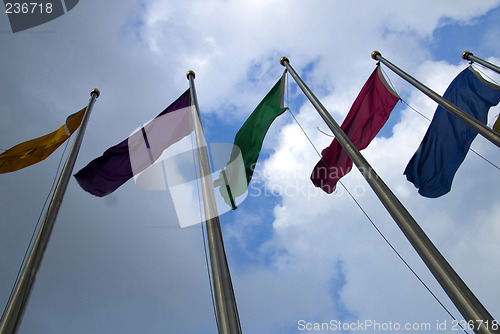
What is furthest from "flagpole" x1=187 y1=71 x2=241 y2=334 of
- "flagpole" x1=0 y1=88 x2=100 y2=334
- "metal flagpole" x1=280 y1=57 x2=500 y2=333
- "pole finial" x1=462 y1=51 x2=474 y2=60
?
"pole finial" x1=462 y1=51 x2=474 y2=60

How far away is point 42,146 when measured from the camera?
13.5 meters

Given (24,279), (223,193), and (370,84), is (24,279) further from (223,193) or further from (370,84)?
(370,84)

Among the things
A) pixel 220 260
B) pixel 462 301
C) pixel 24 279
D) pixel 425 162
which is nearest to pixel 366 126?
pixel 425 162

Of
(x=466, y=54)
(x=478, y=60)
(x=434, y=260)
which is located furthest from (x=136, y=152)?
(x=466, y=54)

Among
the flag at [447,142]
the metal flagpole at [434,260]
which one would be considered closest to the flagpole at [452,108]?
the flag at [447,142]

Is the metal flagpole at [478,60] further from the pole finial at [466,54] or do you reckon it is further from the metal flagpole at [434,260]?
the metal flagpole at [434,260]

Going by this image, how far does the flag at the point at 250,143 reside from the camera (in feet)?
38.8

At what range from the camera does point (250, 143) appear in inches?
495

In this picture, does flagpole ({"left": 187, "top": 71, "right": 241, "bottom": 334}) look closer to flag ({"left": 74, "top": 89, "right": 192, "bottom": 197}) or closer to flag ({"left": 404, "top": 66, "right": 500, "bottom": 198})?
flag ({"left": 74, "top": 89, "right": 192, "bottom": 197})

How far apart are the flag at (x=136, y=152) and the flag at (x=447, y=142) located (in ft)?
28.2

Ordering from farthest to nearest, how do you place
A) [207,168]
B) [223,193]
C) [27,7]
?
[27,7], [223,193], [207,168]

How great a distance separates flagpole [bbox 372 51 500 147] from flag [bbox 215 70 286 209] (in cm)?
426

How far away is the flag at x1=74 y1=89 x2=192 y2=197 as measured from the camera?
1205 centimetres

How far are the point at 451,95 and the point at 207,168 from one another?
453 inches
